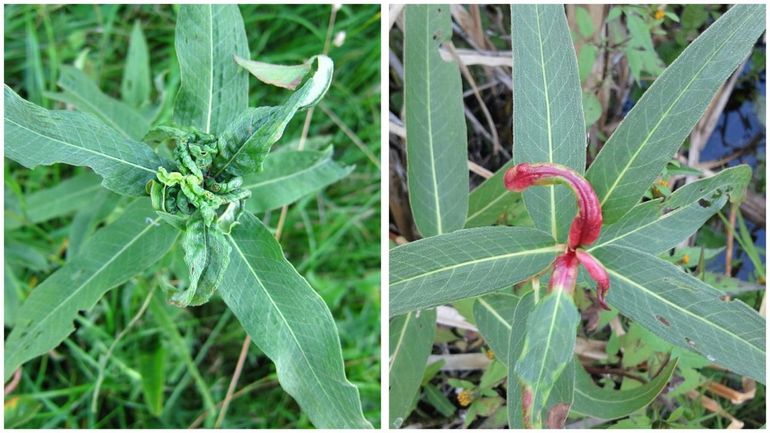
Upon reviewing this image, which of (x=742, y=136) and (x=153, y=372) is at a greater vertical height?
(x=742, y=136)

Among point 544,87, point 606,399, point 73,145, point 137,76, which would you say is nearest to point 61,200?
point 137,76

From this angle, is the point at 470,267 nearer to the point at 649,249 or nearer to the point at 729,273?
the point at 649,249

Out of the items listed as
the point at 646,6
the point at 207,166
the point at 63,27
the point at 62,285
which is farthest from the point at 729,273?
the point at 63,27

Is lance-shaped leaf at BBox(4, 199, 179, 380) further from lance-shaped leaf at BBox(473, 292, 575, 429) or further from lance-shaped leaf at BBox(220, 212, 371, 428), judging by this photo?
lance-shaped leaf at BBox(473, 292, 575, 429)

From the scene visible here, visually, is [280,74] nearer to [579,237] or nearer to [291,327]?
[291,327]

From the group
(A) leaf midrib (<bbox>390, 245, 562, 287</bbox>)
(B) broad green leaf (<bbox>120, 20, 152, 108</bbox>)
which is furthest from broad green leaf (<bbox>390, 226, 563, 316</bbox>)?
(B) broad green leaf (<bbox>120, 20, 152, 108</bbox>)

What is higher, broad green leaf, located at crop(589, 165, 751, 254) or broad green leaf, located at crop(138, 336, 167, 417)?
broad green leaf, located at crop(589, 165, 751, 254)

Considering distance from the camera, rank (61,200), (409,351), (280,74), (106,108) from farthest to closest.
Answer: (61,200), (106,108), (409,351), (280,74)
